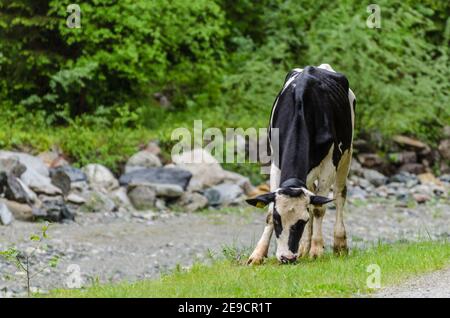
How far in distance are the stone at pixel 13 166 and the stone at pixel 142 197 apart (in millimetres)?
2334

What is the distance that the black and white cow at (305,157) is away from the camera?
400 inches

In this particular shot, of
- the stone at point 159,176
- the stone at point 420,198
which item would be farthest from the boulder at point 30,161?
the stone at point 420,198

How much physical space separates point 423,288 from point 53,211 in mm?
9789

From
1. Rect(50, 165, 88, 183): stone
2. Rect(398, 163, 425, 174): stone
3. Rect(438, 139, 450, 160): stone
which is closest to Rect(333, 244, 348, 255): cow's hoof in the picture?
Rect(50, 165, 88, 183): stone

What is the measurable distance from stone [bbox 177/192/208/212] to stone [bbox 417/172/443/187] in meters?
6.93

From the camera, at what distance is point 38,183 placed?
18328 millimetres

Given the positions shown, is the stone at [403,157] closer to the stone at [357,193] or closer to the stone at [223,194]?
the stone at [357,193]

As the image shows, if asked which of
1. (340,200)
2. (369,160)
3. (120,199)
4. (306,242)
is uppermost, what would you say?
(340,200)

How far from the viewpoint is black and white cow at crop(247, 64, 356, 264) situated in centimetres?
1017

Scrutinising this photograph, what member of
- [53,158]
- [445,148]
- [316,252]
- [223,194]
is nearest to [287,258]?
[316,252]

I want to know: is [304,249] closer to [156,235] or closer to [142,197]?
[156,235]
